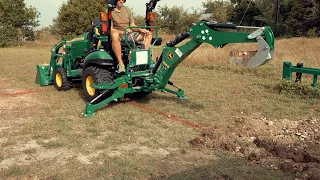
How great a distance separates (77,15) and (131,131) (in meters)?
27.1

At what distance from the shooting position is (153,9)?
22.7ft

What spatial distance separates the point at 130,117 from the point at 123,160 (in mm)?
1833

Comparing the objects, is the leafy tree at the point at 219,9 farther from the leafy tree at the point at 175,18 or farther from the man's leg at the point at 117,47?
the man's leg at the point at 117,47

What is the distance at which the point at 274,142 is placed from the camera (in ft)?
14.4

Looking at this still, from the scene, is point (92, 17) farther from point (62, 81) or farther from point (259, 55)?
point (259, 55)

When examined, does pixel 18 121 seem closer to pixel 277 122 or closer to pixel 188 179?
pixel 188 179

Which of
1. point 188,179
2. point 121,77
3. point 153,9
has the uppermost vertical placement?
point 153,9

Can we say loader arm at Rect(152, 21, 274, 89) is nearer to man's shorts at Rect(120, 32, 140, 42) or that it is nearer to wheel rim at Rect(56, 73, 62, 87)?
man's shorts at Rect(120, 32, 140, 42)

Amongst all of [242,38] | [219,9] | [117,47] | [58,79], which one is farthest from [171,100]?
[219,9]

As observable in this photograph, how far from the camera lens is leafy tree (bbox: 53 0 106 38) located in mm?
30000

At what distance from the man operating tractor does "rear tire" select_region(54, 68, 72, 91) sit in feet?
7.32

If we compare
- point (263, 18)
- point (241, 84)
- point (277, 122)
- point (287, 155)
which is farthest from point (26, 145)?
point (263, 18)

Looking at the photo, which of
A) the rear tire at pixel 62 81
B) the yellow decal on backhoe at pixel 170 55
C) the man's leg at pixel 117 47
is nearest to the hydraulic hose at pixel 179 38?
the yellow decal on backhoe at pixel 170 55

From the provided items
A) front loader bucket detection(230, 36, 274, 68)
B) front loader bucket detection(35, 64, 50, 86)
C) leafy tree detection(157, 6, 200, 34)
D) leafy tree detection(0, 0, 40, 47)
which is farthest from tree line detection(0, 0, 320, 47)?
front loader bucket detection(230, 36, 274, 68)
